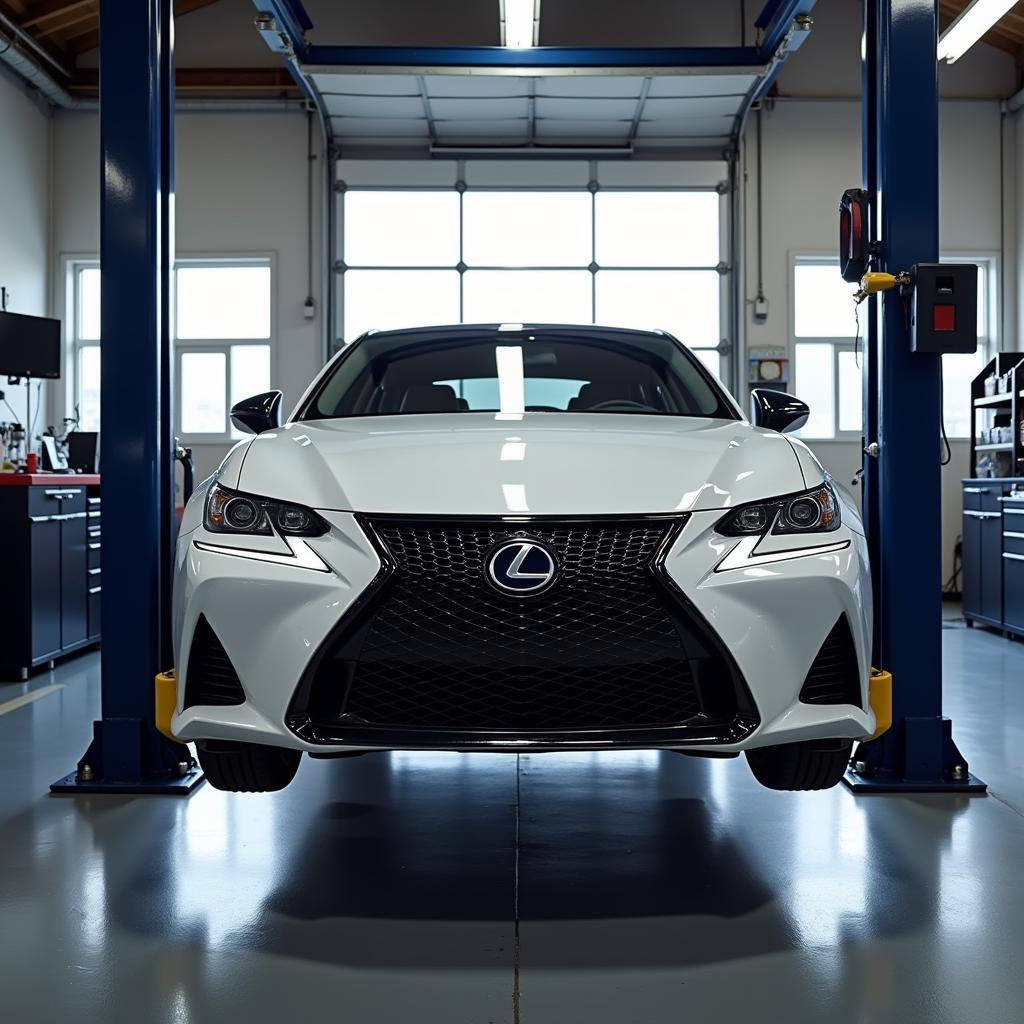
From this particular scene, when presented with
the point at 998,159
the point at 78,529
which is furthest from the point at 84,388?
the point at 998,159

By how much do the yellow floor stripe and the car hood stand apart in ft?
9.56

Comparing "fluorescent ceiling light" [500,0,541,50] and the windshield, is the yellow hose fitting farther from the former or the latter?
"fluorescent ceiling light" [500,0,541,50]

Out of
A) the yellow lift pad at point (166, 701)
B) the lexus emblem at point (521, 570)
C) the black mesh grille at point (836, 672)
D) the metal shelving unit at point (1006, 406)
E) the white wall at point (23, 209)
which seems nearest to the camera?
the lexus emblem at point (521, 570)

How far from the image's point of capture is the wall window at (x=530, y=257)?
11.4 m

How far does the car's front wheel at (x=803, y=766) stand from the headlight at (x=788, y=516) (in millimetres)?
488

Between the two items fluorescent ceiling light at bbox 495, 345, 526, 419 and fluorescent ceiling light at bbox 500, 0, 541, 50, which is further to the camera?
fluorescent ceiling light at bbox 500, 0, 541, 50

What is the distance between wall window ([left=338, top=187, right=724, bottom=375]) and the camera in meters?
11.4

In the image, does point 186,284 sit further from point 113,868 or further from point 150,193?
point 113,868

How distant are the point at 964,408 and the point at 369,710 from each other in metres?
10.8

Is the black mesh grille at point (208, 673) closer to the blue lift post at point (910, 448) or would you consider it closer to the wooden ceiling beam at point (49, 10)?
the blue lift post at point (910, 448)

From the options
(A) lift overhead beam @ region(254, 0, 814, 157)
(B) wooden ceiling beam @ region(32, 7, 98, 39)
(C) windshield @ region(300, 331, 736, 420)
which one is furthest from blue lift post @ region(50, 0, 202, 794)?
(B) wooden ceiling beam @ region(32, 7, 98, 39)

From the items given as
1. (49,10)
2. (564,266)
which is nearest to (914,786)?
(564,266)

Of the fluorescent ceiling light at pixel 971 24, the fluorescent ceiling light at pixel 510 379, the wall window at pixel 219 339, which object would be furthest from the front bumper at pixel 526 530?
the wall window at pixel 219 339

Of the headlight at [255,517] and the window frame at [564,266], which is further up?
the window frame at [564,266]
